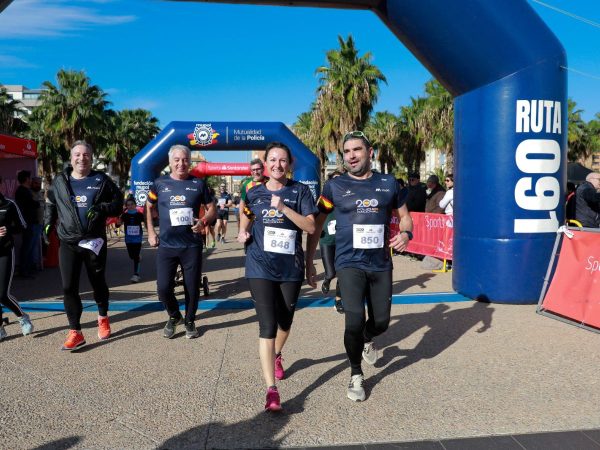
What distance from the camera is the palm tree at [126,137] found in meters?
45.7

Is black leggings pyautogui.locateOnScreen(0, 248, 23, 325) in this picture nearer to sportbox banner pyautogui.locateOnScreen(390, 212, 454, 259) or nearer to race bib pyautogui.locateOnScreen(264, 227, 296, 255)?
race bib pyautogui.locateOnScreen(264, 227, 296, 255)

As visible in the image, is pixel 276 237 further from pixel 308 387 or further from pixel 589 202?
pixel 589 202

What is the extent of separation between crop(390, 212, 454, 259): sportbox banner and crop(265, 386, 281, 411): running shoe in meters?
7.06

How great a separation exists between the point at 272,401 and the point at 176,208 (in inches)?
97.5

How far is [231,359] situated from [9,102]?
121 feet

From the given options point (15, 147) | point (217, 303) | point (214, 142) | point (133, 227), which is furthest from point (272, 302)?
point (214, 142)

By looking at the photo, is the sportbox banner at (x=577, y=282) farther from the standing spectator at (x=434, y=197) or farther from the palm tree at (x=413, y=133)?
the palm tree at (x=413, y=133)

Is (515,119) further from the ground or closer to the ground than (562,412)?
further from the ground

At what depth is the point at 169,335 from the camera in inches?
215

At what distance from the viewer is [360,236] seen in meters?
3.95

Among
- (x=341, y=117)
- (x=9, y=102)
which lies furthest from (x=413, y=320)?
(x=9, y=102)

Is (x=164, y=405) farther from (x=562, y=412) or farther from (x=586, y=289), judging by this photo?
(x=586, y=289)

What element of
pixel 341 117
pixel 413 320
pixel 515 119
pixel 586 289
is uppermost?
pixel 341 117

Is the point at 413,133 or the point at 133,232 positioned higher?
the point at 413,133
